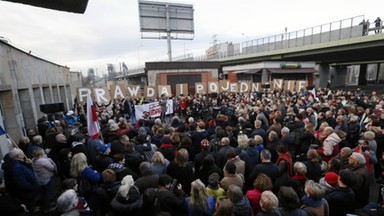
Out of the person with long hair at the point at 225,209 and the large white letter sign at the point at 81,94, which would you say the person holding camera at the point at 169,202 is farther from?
the large white letter sign at the point at 81,94

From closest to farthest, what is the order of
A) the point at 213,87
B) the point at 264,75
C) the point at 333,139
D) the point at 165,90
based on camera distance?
the point at 333,139, the point at 165,90, the point at 213,87, the point at 264,75

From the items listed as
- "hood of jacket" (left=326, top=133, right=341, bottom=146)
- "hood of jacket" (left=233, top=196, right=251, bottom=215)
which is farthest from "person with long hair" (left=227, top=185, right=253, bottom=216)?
"hood of jacket" (left=326, top=133, right=341, bottom=146)

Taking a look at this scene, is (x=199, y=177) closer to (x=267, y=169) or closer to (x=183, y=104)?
(x=267, y=169)

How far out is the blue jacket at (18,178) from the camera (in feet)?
12.6

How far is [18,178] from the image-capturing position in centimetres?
Answer: 383

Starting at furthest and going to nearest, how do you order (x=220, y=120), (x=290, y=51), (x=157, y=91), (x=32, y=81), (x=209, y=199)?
(x=290, y=51) → (x=157, y=91) → (x=32, y=81) → (x=220, y=120) → (x=209, y=199)

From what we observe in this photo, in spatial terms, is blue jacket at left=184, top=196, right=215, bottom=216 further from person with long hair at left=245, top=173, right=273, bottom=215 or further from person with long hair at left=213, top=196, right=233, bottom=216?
person with long hair at left=245, top=173, right=273, bottom=215

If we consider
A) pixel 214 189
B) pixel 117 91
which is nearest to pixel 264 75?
pixel 117 91

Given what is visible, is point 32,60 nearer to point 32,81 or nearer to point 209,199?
point 32,81

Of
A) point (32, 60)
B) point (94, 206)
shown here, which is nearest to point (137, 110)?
point (32, 60)

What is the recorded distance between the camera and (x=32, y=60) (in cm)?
1060

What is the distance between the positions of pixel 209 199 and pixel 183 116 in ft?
38.6

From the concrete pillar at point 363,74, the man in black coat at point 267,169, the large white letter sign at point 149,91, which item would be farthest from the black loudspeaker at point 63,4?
the concrete pillar at point 363,74

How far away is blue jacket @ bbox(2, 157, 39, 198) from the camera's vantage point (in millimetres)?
3826
